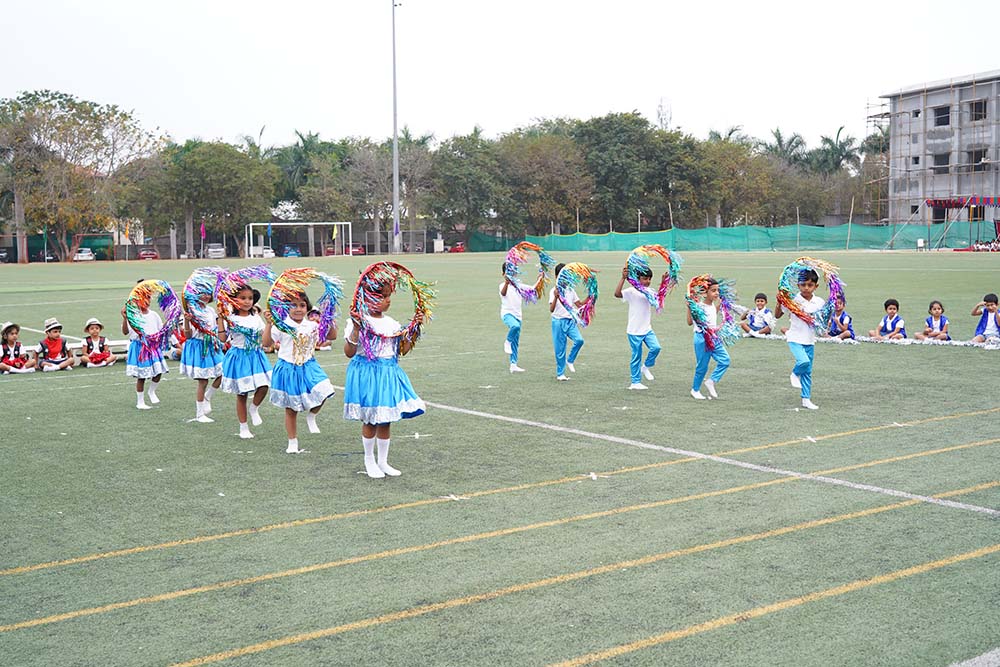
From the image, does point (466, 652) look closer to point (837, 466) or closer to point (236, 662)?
point (236, 662)

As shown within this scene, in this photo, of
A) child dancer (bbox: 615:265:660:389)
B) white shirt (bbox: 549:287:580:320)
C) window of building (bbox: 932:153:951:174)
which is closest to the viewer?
child dancer (bbox: 615:265:660:389)

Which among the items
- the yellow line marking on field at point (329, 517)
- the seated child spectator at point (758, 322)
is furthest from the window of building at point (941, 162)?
the yellow line marking on field at point (329, 517)

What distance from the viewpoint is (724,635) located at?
198 inches

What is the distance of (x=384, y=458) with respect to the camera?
8.42 meters

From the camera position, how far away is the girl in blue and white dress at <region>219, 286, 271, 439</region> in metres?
9.97

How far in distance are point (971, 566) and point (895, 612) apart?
0.93 meters

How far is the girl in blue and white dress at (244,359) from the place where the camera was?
997 cm

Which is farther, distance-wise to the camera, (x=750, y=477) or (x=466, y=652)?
(x=750, y=477)

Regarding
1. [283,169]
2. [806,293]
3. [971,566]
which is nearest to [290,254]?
[283,169]

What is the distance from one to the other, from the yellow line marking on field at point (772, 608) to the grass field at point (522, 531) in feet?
0.06

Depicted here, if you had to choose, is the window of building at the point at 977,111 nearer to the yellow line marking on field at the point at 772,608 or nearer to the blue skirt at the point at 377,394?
the blue skirt at the point at 377,394

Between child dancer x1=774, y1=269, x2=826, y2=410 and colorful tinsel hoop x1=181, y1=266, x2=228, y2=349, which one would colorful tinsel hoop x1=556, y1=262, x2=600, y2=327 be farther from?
colorful tinsel hoop x1=181, y1=266, x2=228, y2=349

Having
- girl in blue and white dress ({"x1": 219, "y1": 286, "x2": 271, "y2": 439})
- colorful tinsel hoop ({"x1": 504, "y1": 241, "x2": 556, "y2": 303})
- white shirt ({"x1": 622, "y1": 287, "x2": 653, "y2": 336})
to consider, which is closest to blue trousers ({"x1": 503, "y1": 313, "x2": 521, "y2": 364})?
colorful tinsel hoop ({"x1": 504, "y1": 241, "x2": 556, "y2": 303})

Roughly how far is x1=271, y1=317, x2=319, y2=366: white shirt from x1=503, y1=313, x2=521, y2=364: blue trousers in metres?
5.05
